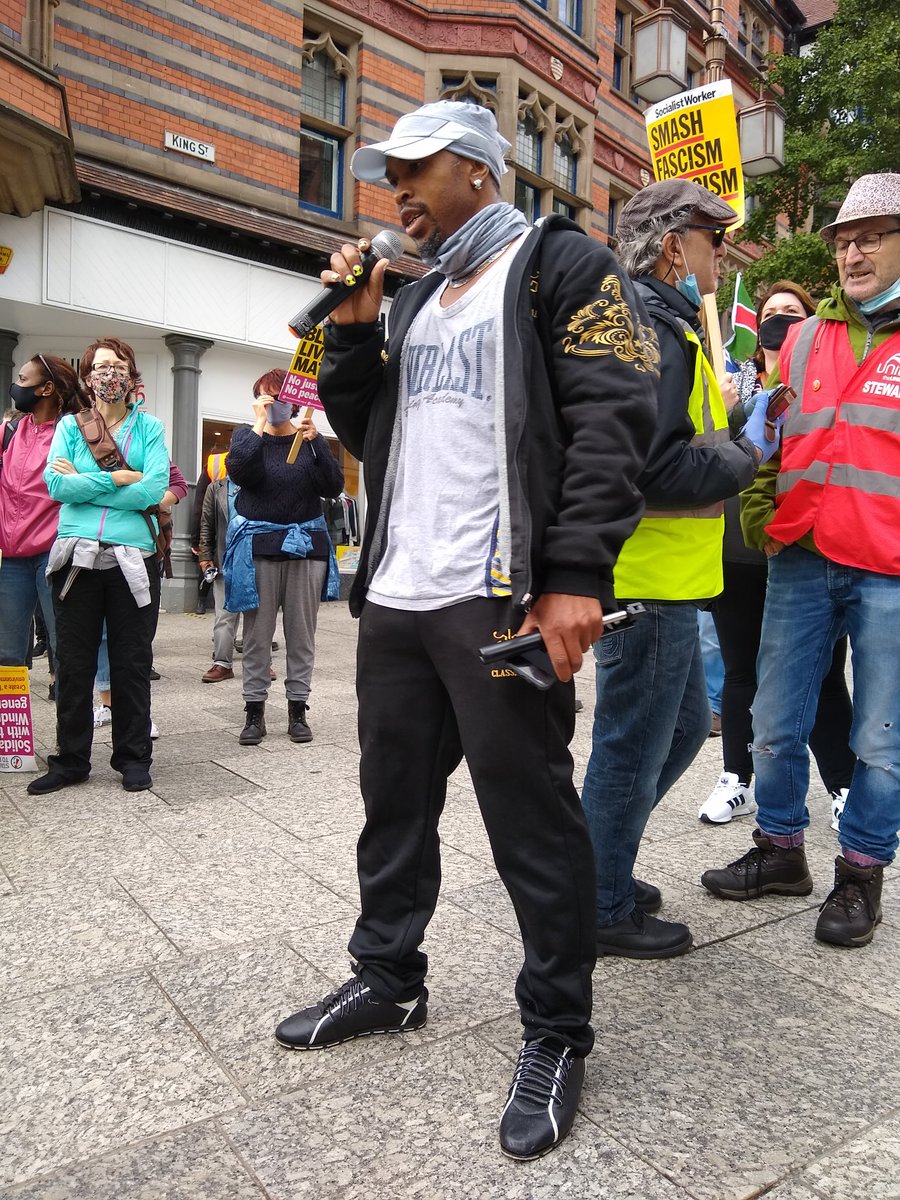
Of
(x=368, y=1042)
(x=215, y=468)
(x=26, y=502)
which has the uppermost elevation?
(x=215, y=468)

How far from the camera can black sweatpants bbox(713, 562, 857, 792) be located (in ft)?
12.5

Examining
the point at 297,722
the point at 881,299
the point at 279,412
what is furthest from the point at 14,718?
the point at 881,299

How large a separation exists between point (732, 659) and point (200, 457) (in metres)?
9.57

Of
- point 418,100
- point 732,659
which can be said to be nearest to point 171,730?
point 732,659

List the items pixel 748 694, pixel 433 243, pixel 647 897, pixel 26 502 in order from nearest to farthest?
pixel 433 243, pixel 647 897, pixel 748 694, pixel 26 502

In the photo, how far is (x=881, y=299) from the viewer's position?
3035 mm

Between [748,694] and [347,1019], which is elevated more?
[748,694]

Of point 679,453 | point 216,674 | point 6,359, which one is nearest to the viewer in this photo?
point 679,453

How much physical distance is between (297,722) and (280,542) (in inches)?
41.7

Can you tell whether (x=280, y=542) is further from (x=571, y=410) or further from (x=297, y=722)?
(x=571, y=410)

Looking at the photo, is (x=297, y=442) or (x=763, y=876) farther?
(x=297, y=442)

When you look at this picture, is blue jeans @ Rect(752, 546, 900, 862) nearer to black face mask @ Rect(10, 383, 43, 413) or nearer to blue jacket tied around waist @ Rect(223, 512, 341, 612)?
blue jacket tied around waist @ Rect(223, 512, 341, 612)

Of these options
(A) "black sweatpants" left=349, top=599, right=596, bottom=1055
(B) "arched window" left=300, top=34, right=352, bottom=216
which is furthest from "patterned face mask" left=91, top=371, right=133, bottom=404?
(B) "arched window" left=300, top=34, right=352, bottom=216

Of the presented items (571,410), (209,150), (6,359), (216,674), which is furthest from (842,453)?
(209,150)
